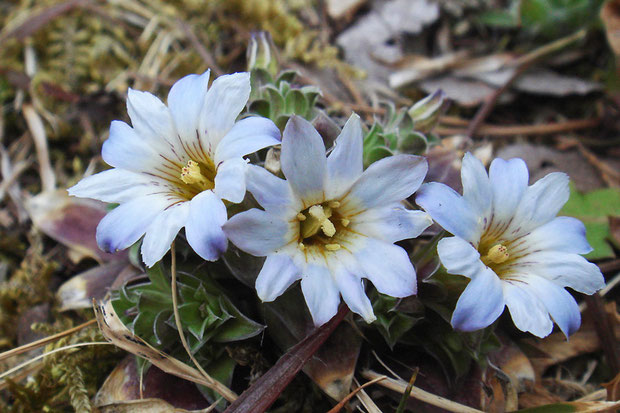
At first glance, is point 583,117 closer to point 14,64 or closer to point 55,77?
point 55,77

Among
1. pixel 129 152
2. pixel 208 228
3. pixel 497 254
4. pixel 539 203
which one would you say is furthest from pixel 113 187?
pixel 539 203

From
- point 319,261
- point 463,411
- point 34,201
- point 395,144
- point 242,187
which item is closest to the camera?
point 242,187

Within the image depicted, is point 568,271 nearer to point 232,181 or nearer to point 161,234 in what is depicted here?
point 232,181

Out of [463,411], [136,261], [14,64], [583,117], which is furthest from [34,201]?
[583,117]

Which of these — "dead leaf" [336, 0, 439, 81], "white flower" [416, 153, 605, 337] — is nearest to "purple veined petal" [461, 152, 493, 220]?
"white flower" [416, 153, 605, 337]

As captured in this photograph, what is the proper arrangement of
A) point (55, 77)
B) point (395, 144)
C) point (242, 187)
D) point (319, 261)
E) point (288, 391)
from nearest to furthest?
point (242, 187), point (319, 261), point (288, 391), point (395, 144), point (55, 77)

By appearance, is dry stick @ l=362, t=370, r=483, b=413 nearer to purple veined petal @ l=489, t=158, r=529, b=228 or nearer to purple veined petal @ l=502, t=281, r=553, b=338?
purple veined petal @ l=502, t=281, r=553, b=338

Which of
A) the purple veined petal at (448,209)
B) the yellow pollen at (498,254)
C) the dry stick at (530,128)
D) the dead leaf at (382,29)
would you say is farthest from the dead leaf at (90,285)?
the dead leaf at (382,29)
